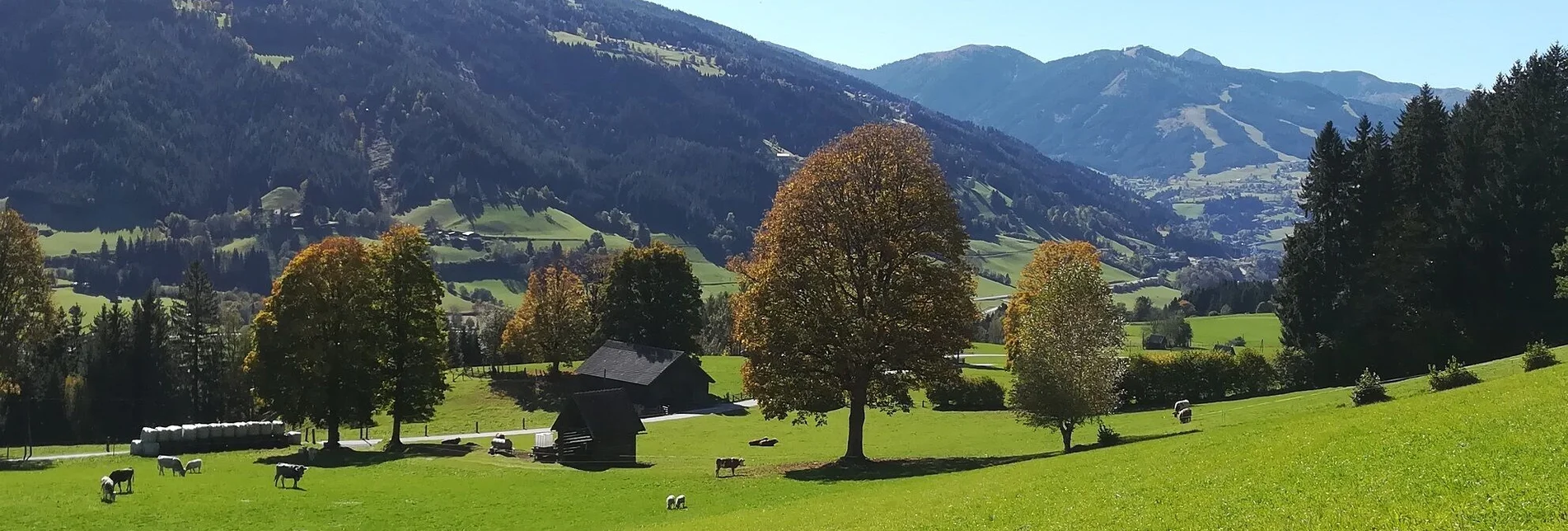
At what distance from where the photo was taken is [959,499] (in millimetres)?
26516

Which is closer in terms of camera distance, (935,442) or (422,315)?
(935,442)

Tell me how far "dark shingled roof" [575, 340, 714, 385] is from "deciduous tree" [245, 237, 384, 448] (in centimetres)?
3339

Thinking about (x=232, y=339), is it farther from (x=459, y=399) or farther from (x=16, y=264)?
(x=16, y=264)

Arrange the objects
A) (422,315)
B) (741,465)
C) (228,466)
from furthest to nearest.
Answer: (422,315), (228,466), (741,465)

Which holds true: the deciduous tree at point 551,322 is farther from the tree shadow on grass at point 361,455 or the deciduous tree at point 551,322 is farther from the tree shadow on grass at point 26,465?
the tree shadow on grass at point 26,465

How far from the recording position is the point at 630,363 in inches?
3745

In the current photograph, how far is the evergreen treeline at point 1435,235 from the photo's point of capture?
61.0 metres

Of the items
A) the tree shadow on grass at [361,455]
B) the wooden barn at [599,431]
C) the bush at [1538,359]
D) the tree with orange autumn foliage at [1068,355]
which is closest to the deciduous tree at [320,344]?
the tree shadow on grass at [361,455]

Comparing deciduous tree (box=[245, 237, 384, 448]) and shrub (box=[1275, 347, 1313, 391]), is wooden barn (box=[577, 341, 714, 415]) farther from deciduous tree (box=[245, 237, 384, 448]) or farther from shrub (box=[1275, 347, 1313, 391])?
shrub (box=[1275, 347, 1313, 391])

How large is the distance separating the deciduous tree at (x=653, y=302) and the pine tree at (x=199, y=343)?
134 feet

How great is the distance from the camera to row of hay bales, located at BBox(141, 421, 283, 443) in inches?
2438

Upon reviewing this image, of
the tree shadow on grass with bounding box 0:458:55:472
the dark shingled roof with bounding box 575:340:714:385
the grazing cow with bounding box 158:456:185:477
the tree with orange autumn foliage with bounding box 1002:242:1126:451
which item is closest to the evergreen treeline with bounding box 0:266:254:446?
the dark shingled roof with bounding box 575:340:714:385

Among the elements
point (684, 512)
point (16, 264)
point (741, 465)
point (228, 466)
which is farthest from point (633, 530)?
point (16, 264)

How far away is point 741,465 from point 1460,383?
30.5 meters
